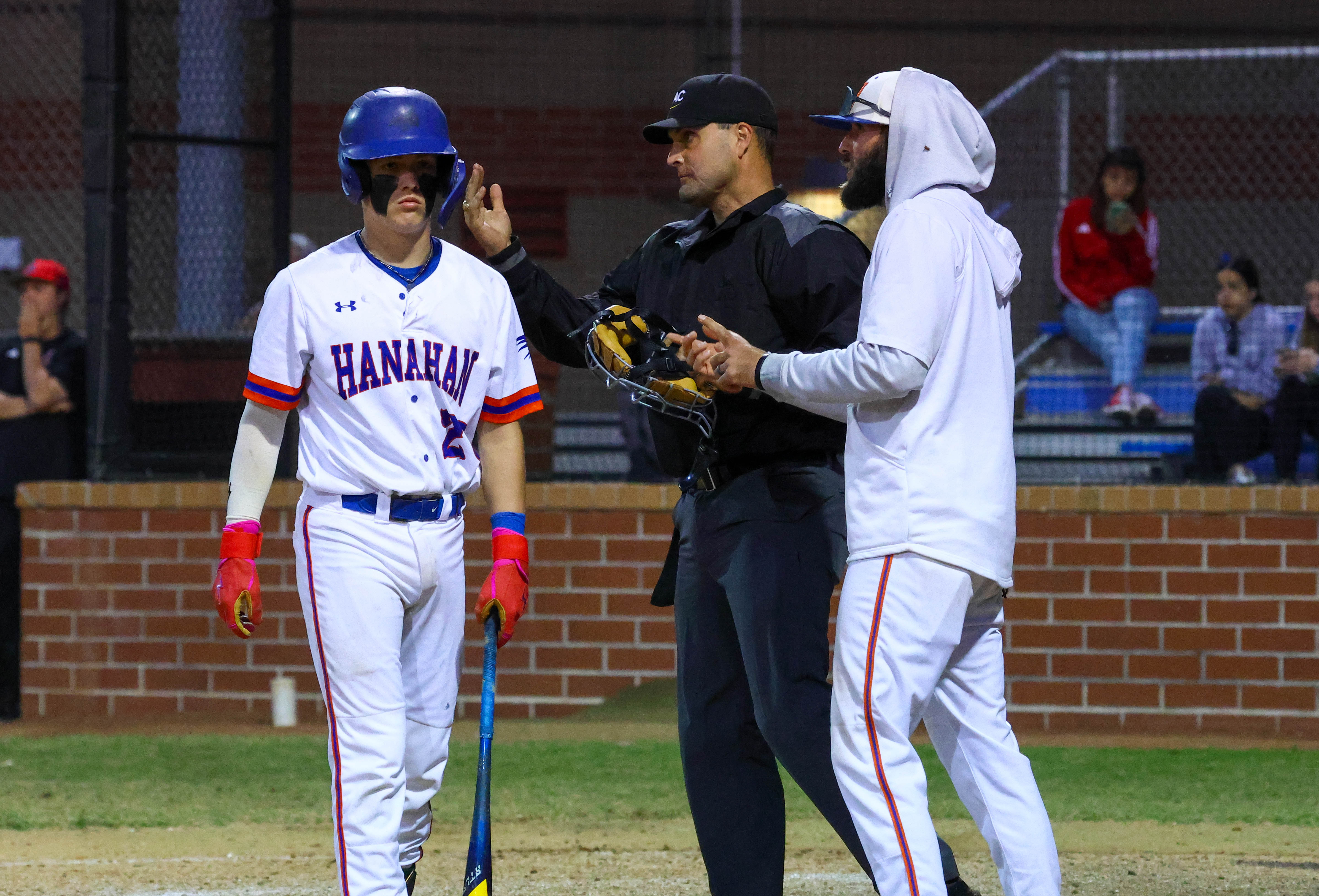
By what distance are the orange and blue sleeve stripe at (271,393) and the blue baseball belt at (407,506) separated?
25 cm

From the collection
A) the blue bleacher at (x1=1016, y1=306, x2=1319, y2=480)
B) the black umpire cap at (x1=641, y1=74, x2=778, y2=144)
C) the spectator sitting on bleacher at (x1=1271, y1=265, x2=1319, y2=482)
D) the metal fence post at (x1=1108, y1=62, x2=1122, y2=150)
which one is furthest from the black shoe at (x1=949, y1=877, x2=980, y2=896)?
the metal fence post at (x1=1108, y1=62, x2=1122, y2=150)

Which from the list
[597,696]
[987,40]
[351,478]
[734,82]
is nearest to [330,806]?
[597,696]

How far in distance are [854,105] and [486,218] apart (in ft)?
3.17

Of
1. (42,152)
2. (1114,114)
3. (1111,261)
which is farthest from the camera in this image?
(42,152)

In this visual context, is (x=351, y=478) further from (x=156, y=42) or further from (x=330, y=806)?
(x=156, y=42)

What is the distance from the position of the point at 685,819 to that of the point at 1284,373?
12.8ft

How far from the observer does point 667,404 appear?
3709mm

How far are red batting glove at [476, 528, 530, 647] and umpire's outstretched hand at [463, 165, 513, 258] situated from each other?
75 cm

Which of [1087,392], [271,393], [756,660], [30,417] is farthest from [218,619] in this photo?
[756,660]

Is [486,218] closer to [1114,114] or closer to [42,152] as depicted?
[1114,114]

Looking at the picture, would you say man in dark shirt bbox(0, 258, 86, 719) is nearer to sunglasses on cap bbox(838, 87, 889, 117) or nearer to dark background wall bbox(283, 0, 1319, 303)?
dark background wall bbox(283, 0, 1319, 303)

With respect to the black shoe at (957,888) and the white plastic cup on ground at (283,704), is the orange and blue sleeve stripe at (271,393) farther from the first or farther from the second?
the white plastic cup on ground at (283,704)

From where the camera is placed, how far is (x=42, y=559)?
25.2 feet

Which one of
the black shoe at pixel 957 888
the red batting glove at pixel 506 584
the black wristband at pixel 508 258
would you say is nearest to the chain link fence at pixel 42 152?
the black wristband at pixel 508 258
